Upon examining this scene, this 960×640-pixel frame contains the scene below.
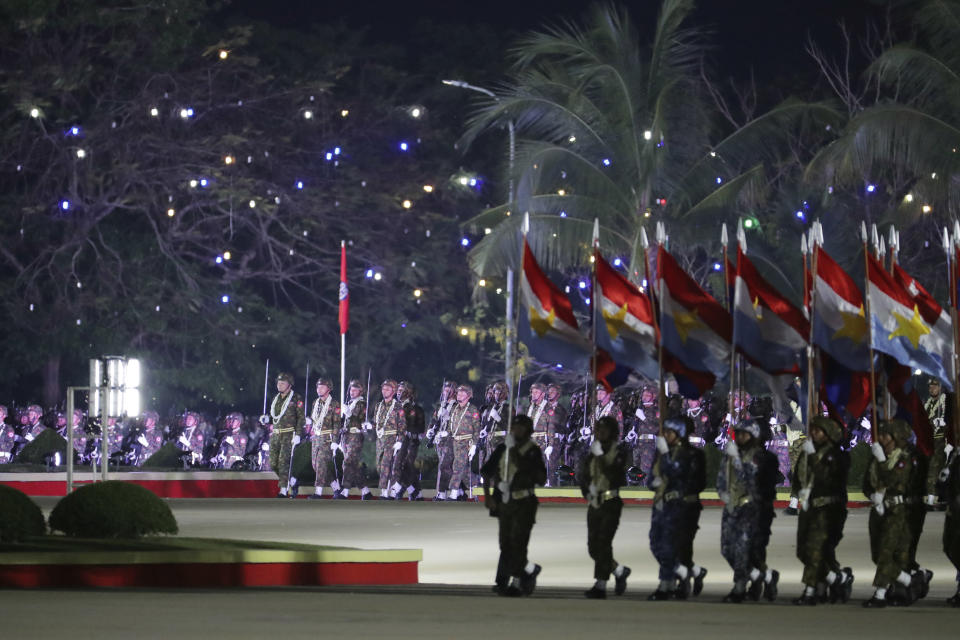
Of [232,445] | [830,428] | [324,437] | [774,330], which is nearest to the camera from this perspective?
[830,428]

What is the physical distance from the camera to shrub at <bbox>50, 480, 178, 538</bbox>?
18266 mm

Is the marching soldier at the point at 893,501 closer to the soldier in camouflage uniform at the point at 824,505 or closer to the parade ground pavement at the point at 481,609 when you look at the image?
the soldier in camouflage uniform at the point at 824,505

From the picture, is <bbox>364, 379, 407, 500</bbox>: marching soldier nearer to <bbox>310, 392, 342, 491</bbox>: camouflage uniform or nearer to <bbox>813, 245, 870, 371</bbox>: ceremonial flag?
<bbox>310, 392, 342, 491</bbox>: camouflage uniform

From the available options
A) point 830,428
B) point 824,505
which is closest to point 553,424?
point 830,428

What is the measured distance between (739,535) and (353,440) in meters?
17.1

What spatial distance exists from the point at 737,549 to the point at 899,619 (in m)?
1.99

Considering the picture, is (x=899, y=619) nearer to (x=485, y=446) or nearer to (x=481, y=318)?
(x=485, y=446)

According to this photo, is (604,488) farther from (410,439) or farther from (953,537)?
(410,439)

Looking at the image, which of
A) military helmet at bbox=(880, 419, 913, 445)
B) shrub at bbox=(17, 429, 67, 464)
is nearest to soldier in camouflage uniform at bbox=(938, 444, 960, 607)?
military helmet at bbox=(880, 419, 913, 445)

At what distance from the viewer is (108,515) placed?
59.9 feet

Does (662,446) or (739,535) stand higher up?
(662,446)

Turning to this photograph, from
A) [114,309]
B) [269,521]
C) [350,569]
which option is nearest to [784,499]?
[269,521]

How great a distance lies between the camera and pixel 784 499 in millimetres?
28953

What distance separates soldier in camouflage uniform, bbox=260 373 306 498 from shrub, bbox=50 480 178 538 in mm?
14315
